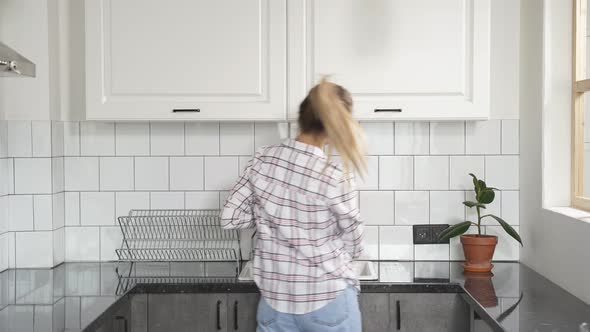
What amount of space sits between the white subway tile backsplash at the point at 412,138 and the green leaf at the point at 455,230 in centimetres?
37

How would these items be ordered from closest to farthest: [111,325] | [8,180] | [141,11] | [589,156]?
[111,325] → [589,156] → [141,11] → [8,180]

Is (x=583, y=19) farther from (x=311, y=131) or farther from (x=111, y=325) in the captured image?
(x=111, y=325)

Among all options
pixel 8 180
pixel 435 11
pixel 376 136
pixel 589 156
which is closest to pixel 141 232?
pixel 8 180

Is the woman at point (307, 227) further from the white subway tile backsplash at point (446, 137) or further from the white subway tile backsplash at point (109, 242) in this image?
the white subway tile backsplash at point (109, 242)

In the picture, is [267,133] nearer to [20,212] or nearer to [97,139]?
[97,139]

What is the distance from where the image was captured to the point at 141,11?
2.60 meters

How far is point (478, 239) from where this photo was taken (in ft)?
8.77

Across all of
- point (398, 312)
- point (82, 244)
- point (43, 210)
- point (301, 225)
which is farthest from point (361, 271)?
point (43, 210)

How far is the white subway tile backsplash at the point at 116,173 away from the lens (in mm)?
2947

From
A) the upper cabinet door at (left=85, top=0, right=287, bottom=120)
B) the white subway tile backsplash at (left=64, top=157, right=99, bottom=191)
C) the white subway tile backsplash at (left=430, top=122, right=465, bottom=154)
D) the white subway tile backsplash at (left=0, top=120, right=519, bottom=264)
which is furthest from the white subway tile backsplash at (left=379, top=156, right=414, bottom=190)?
the white subway tile backsplash at (left=64, top=157, right=99, bottom=191)

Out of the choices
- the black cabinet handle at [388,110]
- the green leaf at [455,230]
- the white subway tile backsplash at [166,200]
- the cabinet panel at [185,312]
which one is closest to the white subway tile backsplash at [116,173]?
the white subway tile backsplash at [166,200]

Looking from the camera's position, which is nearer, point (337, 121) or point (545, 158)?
point (337, 121)

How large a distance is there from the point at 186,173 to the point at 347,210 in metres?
1.09

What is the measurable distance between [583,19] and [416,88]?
0.63 meters
